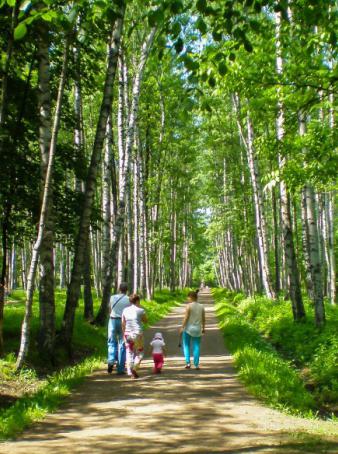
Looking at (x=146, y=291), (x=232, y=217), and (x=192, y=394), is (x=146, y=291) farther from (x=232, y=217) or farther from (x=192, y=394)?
(x=192, y=394)

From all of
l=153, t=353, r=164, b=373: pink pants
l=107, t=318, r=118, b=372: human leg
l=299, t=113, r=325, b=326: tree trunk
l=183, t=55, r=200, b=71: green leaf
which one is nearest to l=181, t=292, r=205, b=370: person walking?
l=153, t=353, r=164, b=373: pink pants

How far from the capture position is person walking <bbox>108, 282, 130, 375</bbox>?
1041 centimetres

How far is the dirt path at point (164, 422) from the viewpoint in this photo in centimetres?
544

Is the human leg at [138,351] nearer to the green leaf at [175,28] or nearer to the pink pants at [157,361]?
the pink pants at [157,361]

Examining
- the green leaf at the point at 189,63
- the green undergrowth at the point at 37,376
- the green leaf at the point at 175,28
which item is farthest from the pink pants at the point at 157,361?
the green leaf at the point at 175,28

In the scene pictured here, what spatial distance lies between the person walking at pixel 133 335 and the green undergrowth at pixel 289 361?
2121 millimetres

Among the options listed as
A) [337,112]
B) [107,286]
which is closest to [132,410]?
[337,112]

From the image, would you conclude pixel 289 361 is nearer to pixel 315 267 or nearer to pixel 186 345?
pixel 186 345

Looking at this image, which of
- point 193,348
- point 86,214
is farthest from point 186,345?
point 86,214

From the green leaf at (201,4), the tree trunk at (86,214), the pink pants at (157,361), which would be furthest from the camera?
the tree trunk at (86,214)

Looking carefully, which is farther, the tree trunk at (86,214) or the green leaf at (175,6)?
the tree trunk at (86,214)

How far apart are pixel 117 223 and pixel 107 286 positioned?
2298 mm

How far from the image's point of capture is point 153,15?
3.73m

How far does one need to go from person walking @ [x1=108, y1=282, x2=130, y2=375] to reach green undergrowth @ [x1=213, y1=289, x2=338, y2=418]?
2485 mm
